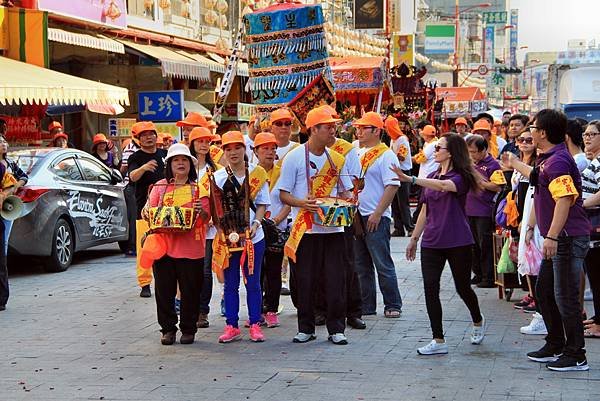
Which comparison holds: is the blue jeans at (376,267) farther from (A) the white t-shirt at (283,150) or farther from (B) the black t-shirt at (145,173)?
(B) the black t-shirt at (145,173)

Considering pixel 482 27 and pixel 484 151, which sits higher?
pixel 482 27

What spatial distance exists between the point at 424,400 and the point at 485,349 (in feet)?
5.69

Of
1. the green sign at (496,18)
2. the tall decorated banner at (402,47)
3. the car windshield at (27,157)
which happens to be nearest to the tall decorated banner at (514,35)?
the green sign at (496,18)

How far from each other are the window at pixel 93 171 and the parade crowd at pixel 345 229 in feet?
16.5

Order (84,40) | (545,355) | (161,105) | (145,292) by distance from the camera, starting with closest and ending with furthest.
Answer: (545,355) → (145,292) → (161,105) → (84,40)

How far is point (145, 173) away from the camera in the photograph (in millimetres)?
11094

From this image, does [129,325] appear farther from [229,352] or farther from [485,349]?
[485,349]

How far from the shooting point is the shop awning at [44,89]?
15586 millimetres

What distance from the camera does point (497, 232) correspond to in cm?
1120

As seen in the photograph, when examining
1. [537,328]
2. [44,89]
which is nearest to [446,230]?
[537,328]

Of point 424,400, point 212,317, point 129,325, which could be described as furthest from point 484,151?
point 424,400

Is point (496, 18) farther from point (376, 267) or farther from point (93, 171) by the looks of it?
point (376, 267)

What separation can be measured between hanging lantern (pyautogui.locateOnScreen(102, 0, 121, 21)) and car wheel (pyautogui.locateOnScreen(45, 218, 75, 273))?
888 centimetres

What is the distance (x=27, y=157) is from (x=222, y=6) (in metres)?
17.6
